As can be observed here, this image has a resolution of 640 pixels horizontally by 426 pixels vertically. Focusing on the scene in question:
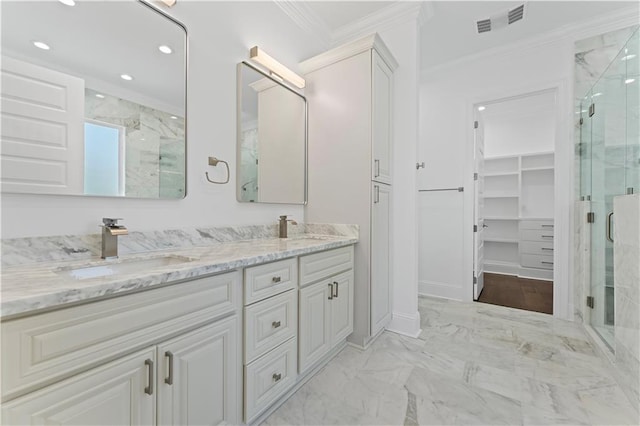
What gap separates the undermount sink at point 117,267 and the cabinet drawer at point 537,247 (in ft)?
16.6

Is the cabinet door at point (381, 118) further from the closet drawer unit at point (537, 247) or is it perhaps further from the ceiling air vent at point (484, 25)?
the closet drawer unit at point (537, 247)

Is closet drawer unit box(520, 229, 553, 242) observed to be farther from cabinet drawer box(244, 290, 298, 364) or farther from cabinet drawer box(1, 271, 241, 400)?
cabinet drawer box(1, 271, 241, 400)

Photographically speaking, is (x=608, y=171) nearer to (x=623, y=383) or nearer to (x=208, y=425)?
(x=623, y=383)

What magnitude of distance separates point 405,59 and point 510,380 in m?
2.54

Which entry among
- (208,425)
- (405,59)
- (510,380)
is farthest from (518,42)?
(208,425)

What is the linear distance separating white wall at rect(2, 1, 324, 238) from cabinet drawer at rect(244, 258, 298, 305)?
59 centimetres

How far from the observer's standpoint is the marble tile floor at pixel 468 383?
55.2 inches

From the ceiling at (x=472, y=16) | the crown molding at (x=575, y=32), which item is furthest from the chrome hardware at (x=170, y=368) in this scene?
the crown molding at (x=575, y=32)

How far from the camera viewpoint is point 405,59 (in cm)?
239

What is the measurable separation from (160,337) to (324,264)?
1.00m

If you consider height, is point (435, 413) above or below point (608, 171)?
below

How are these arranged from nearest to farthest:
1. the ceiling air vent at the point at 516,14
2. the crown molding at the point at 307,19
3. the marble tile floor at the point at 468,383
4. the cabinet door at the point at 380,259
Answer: the marble tile floor at the point at 468,383 < the cabinet door at the point at 380,259 < the crown molding at the point at 307,19 < the ceiling air vent at the point at 516,14

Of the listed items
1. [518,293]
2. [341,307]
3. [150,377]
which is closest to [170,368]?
[150,377]

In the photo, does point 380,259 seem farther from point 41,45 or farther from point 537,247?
point 537,247
